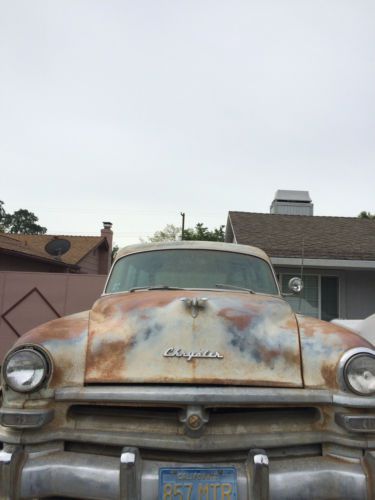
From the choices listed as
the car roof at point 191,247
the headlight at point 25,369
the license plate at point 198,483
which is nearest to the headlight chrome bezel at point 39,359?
the headlight at point 25,369

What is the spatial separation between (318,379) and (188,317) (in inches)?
31.1

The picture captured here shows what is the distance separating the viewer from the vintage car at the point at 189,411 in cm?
222

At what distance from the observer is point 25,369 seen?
2.50 meters

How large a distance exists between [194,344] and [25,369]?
0.91 m

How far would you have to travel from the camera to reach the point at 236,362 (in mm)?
2508

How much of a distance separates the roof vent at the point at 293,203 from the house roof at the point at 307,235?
281 centimetres

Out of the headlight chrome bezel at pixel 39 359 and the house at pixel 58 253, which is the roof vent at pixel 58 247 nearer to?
the house at pixel 58 253

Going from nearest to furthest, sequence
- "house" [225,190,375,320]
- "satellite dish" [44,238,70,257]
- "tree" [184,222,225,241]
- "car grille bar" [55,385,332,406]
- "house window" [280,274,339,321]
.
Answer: "car grille bar" [55,385,332,406], "house" [225,190,375,320], "house window" [280,274,339,321], "satellite dish" [44,238,70,257], "tree" [184,222,225,241]

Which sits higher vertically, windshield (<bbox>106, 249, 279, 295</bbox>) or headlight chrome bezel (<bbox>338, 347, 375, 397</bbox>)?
windshield (<bbox>106, 249, 279, 295</bbox>)

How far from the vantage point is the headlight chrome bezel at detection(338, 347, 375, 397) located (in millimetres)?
2432

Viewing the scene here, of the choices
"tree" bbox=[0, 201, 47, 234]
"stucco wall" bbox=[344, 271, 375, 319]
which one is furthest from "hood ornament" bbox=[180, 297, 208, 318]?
"tree" bbox=[0, 201, 47, 234]

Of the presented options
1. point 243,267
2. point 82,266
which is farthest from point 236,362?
point 82,266

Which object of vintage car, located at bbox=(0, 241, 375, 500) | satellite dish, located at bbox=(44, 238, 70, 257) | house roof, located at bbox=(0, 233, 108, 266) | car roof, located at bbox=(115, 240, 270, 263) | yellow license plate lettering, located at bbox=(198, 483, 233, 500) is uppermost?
house roof, located at bbox=(0, 233, 108, 266)

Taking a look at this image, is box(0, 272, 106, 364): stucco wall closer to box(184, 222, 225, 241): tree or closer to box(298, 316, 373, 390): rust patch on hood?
box(298, 316, 373, 390): rust patch on hood
